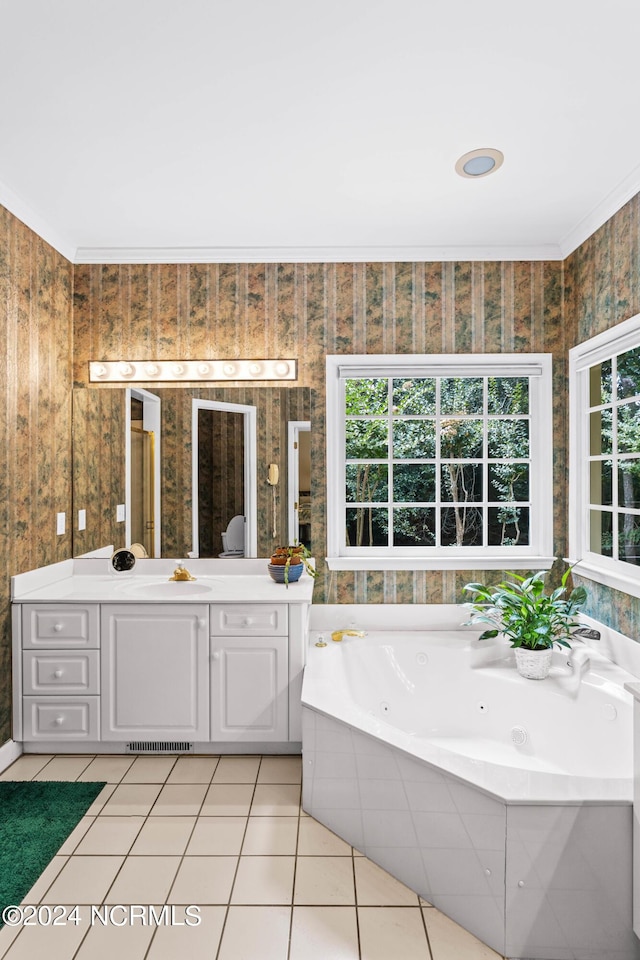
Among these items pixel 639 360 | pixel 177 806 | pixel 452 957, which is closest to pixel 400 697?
pixel 177 806

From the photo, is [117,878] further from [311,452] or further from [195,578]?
[311,452]

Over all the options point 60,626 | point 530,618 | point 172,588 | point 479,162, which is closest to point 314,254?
point 479,162

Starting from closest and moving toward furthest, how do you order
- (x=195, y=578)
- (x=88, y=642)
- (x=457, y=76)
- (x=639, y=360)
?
(x=457, y=76) → (x=639, y=360) → (x=88, y=642) → (x=195, y=578)

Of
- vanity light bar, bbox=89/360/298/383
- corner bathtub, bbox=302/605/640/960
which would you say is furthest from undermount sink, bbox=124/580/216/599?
vanity light bar, bbox=89/360/298/383

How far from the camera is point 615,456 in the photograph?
280 centimetres

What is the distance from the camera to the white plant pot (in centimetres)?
270

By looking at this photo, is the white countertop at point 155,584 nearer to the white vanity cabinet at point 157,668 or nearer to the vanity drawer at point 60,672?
the white vanity cabinet at point 157,668

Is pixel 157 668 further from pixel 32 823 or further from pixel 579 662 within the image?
pixel 579 662

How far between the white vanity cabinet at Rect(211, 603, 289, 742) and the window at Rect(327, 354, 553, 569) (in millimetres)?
722

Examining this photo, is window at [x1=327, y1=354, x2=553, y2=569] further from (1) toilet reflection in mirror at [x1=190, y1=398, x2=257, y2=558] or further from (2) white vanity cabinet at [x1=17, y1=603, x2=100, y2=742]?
(2) white vanity cabinet at [x1=17, y1=603, x2=100, y2=742]

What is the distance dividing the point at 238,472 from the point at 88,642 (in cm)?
111

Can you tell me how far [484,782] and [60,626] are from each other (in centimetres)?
197

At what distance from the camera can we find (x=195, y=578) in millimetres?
3213

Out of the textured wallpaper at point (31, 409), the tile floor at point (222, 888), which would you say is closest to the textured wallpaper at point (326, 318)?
the textured wallpaper at point (31, 409)
